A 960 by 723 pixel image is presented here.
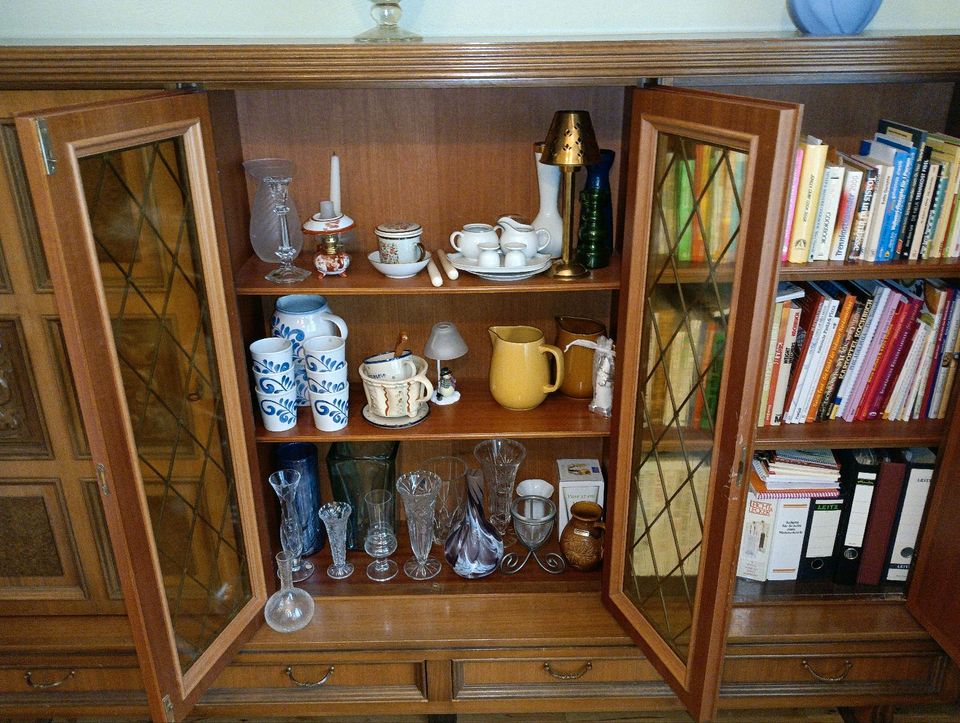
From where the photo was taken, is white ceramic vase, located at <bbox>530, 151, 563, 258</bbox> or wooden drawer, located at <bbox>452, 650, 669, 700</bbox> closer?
white ceramic vase, located at <bbox>530, 151, 563, 258</bbox>

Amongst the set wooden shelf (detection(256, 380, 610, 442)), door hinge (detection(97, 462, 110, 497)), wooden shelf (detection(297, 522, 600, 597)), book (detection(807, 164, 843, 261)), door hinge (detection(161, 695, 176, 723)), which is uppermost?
book (detection(807, 164, 843, 261))

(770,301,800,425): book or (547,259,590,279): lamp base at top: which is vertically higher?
(547,259,590,279): lamp base at top

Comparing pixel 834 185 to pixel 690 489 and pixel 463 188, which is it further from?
pixel 463 188

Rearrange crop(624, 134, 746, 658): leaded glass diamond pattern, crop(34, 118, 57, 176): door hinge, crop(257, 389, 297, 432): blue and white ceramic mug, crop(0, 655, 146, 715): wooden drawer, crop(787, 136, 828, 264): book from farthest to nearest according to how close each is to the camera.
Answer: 1. crop(0, 655, 146, 715): wooden drawer
2. crop(257, 389, 297, 432): blue and white ceramic mug
3. crop(787, 136, 828, 264): book
4. crop(624, 134, 746, 658): leaded glass diamond pattern
5. crop(34, 118, 57, 176): door hinge

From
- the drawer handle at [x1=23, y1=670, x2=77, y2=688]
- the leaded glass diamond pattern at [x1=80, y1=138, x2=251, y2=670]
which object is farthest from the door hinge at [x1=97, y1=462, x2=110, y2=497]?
the drawer handle at [x1=23, y1=670, x2=77, y2=688]

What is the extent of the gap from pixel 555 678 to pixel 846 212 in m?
1.16

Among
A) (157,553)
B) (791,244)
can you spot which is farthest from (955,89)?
(157,553)

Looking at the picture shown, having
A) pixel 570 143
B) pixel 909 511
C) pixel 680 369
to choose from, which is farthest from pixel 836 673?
pixel 570 143

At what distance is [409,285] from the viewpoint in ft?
5.18

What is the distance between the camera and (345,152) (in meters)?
1.70

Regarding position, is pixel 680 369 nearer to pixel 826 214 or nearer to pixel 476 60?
pixel 826 214

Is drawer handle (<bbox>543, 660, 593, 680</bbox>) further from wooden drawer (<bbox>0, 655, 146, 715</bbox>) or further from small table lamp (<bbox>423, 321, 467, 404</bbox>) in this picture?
wooden drawer (<bbox>0, 655, 146, 715</bbox>)

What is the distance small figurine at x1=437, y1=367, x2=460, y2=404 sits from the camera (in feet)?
5.97

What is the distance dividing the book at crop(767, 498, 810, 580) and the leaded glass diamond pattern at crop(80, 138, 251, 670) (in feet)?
3.89
